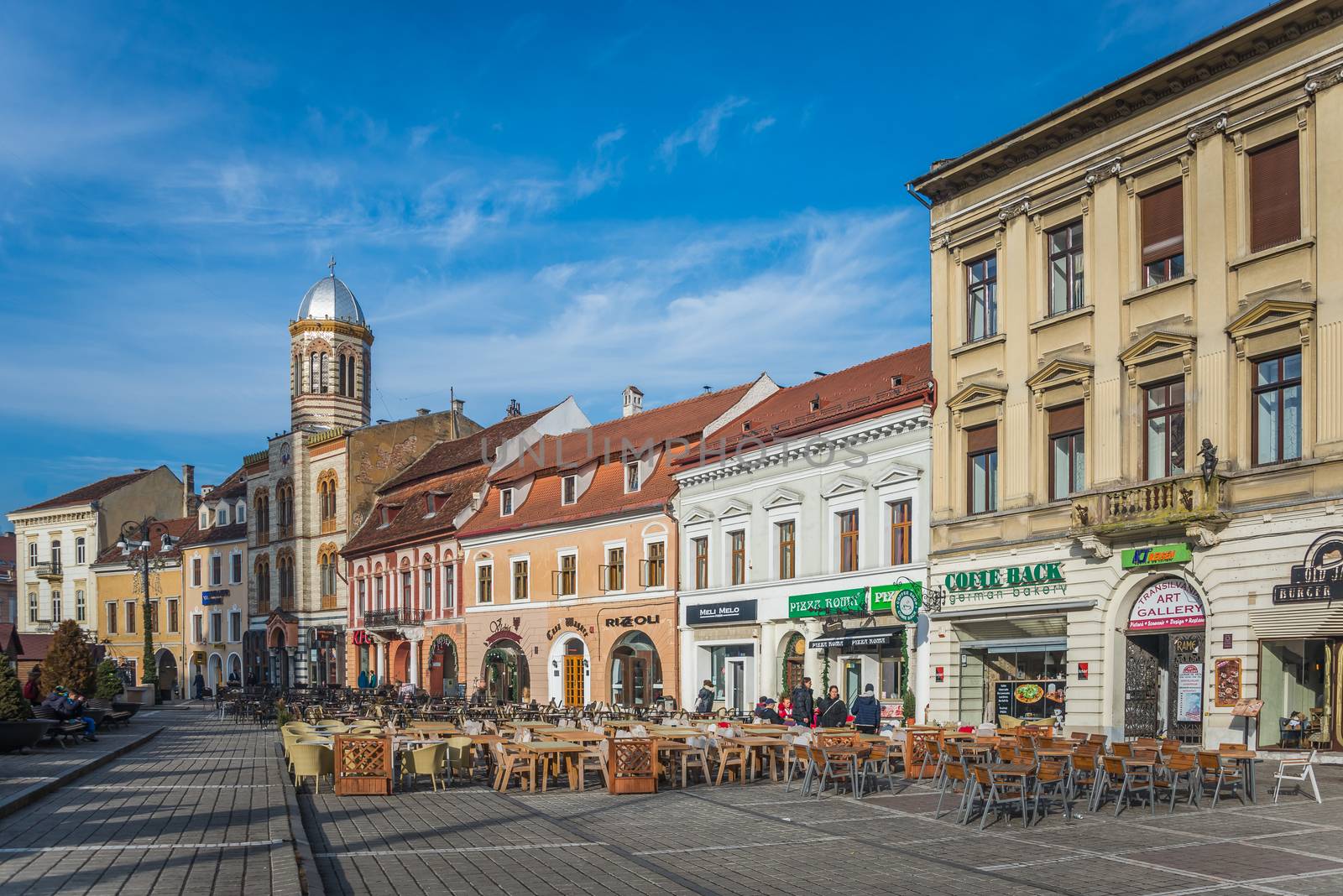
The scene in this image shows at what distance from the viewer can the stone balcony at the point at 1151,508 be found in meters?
22.2

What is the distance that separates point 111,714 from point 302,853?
25.7 metres

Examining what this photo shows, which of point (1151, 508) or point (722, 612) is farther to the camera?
point (722, 612)

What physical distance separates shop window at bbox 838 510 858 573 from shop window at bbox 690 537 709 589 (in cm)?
588

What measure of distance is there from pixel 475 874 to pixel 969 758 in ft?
33.4

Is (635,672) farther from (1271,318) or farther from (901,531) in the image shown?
(1271,318)

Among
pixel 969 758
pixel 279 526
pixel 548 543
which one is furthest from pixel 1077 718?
pixel 279 526

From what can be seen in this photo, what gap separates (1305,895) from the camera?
10.9 meters

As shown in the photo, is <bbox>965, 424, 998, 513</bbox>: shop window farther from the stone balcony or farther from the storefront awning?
the storefront awning

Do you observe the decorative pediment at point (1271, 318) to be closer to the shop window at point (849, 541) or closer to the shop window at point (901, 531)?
the shop window at point (901, 531)

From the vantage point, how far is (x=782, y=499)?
112ft

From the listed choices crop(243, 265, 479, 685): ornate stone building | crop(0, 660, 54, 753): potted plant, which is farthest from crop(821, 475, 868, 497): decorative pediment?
crop(243, 265, 479, 685): ornate stone building

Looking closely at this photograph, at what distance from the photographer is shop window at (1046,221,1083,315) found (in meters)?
26.0

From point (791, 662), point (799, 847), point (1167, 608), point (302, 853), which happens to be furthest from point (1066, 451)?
point (302, 853)

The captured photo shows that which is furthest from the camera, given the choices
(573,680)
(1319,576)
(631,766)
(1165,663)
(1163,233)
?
(573,680)
